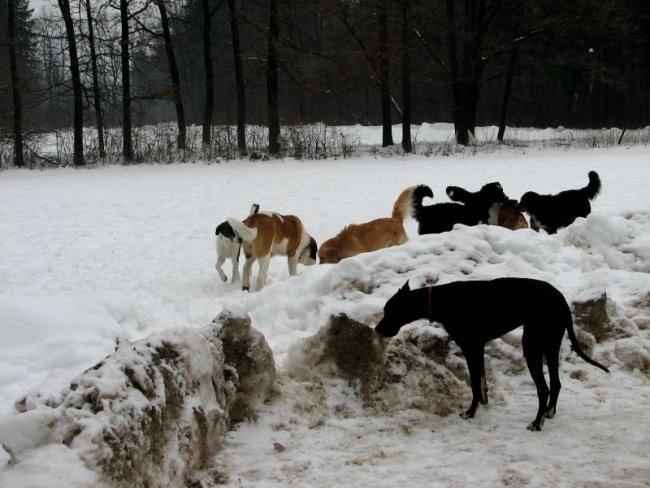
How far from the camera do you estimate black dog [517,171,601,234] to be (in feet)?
32.1

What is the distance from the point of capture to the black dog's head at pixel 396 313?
15.0ft

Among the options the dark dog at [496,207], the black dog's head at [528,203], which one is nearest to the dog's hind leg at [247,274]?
the dark dog at [496,207]

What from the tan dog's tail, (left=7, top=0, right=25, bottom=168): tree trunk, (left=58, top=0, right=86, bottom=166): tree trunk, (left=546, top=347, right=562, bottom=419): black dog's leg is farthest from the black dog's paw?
(left=7, top=0, right=25, bottom=168): tree trunk

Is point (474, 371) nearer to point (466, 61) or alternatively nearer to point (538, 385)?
point (538, 385)

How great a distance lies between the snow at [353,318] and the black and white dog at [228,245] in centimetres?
23

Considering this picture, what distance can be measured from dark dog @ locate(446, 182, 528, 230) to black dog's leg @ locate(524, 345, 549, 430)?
5315mm

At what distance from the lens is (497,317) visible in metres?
4.31

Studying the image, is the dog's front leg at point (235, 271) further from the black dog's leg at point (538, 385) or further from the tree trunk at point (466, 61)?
the tree trunk at point (466, 61)

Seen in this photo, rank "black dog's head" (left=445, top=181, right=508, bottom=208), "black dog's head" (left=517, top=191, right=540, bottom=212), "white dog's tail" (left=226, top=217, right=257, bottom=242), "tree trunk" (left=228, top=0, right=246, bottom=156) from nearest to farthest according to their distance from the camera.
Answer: "white dog's tail" (left=226, top=217, right=257, bottom=242) < "black dog's head" (left=445, top=181, right=508, bottom=208) < "black dog's head" (left=517, top=191, right=540, bottom=212) < "tree trunk" (left=228, top=0, right=246, bottom=156)

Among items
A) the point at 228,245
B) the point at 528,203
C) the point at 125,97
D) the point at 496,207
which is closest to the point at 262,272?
the point at 228,245

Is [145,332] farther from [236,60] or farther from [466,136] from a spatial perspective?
[466,136]

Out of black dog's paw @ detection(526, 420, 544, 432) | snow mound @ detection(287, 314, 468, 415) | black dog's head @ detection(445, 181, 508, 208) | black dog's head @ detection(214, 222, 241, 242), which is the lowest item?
black dog's paw @ detection(526, 420, 544, 432)

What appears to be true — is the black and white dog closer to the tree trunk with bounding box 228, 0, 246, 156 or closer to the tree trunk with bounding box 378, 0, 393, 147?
the tree trunk with bounding box 228, 0, 246, 156

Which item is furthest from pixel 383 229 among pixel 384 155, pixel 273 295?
pixel 384 155
